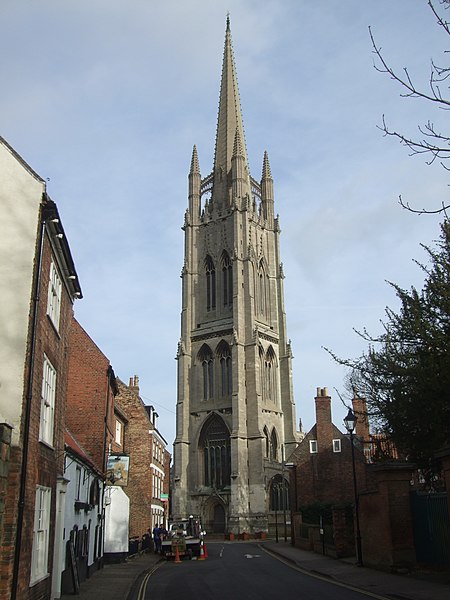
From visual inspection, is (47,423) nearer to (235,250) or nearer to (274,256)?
(235,250)

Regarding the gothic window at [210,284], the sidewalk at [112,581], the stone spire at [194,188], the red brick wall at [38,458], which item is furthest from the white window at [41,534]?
the stone spire at [194,188]

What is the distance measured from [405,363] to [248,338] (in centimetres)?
4676

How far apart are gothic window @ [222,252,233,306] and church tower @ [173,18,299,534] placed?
11cm

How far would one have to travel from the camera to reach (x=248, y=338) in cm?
6519

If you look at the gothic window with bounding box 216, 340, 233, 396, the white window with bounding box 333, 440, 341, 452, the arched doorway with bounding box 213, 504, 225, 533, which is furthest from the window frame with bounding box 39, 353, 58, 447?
the gothic window with bounding box 216, 340, 233, 396

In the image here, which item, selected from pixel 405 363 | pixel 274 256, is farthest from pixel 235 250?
pixel 405 363

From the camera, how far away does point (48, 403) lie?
13.7 meters

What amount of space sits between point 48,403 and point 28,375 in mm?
2605

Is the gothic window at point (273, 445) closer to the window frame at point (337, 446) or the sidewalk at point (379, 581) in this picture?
the window frame at point (337, 446)

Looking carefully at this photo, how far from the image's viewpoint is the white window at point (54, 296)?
1372 centimetres

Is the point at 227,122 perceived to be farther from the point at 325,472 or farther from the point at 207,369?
the point at 325,472

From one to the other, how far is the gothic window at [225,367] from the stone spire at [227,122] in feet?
73.6

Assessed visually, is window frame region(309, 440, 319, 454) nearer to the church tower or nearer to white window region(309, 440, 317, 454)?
white window region(309, 440, 317, 454)

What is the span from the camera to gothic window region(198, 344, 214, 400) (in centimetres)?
6606
